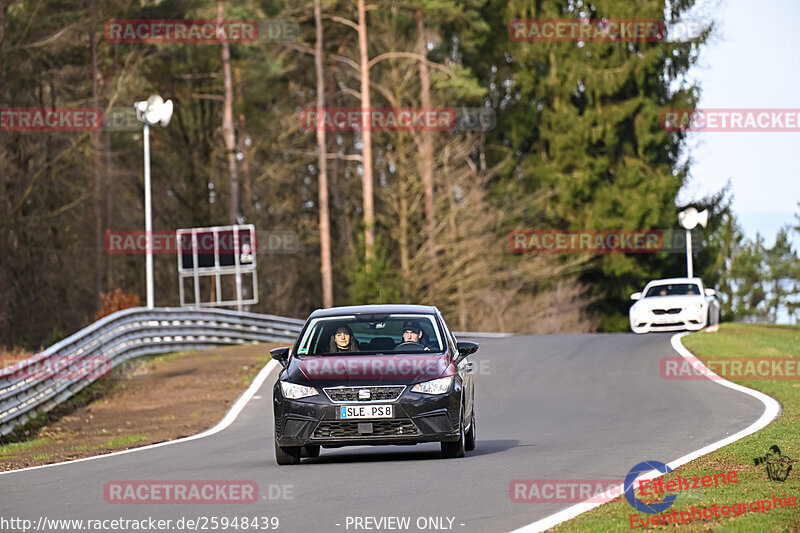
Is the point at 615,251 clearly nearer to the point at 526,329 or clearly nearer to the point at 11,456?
the point at 526,329

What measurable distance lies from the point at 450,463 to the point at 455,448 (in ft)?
1.48

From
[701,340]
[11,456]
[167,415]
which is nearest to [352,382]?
[11,456]

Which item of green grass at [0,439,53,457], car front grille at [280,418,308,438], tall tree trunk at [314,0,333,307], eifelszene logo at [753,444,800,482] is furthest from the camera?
tall tree trunk at [314,0,333,307]

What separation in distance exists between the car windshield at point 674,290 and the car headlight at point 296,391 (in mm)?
23914

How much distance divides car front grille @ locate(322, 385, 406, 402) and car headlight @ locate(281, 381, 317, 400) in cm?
18

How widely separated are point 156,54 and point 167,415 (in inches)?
1334

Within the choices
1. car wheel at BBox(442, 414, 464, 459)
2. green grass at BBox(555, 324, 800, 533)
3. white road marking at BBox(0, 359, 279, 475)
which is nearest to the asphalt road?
car wheel at BBox(442, 414, 464, 459)

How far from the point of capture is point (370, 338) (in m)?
14.5

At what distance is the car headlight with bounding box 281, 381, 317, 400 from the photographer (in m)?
13.1

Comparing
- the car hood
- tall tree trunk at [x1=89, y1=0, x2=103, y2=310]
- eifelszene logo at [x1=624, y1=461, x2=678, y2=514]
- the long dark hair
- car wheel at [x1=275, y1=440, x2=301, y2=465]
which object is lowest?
car wheel at [x1=275, y1=440, x2=301, y2=465]

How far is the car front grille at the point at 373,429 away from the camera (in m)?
12.9

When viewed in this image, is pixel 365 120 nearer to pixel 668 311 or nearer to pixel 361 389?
pixel 668 311

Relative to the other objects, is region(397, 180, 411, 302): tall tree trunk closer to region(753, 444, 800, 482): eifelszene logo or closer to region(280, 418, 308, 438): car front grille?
region(280, 418, 308, 438): car front grille

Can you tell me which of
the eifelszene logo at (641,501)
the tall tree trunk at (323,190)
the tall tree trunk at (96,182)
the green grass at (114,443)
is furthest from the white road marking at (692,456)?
the tall tree trunk at (323,190)
